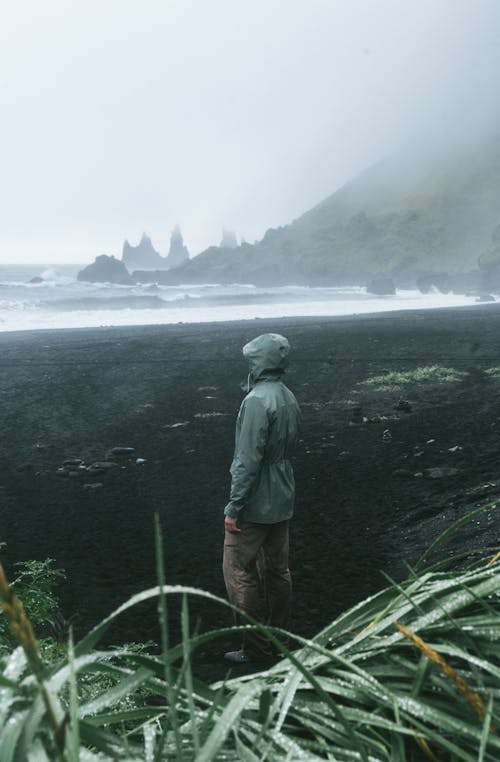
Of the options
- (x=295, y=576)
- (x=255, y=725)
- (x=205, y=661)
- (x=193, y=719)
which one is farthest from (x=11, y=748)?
(x=295, y=576)

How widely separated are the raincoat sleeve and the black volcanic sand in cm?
120

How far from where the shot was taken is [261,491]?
569cm

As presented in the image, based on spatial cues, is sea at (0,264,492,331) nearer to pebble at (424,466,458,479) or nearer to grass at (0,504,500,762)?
pebble at (424,466,458,479)

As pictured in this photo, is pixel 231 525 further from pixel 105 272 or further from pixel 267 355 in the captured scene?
pixel 105 272

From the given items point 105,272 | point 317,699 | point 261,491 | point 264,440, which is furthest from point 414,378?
point 105,272

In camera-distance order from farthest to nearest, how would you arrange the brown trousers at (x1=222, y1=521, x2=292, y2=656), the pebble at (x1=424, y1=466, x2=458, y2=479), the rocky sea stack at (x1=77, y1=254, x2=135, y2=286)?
the rocky sea stack at (x1=77, y1=254, x2=135, y2=286) < the pebble at (x1=424, y1=466, x2=458, y2=479) < the brown trousers at (x1=222, y1=521, x2=292, y2=656)

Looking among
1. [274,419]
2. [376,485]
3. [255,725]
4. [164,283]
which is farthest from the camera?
[164,283]

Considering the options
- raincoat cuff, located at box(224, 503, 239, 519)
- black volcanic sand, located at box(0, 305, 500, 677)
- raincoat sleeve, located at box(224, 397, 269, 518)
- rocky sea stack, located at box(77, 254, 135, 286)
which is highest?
rocky sea stack, located at box(77, 254, 135, 286)

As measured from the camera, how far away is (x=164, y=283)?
17700cm

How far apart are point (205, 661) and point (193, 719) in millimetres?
5061

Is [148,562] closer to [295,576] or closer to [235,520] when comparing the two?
[295,576]

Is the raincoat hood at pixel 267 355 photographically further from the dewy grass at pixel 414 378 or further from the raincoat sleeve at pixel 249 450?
the dewy grass at pixel 414 378

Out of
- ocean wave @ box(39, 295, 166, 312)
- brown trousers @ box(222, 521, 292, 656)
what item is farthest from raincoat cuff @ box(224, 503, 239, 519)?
ocean wave @ box(39, 295, 166, 312)

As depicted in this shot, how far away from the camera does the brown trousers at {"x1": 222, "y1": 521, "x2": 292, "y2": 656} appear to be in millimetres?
5773
